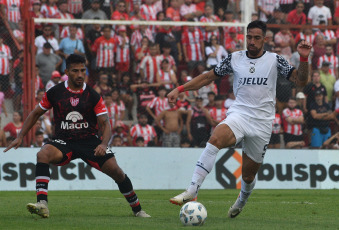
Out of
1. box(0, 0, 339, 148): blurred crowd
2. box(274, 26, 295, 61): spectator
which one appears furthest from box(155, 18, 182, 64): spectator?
box(274, 26, 295, 61): spectator

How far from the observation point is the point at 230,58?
9.41 m

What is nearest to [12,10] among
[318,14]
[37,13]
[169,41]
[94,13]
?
[37,13]

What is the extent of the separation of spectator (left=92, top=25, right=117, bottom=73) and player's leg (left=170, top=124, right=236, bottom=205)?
1110 cm

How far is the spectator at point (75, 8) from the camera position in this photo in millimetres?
19344

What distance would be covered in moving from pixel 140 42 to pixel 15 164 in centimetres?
506

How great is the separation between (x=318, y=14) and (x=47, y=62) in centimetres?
781

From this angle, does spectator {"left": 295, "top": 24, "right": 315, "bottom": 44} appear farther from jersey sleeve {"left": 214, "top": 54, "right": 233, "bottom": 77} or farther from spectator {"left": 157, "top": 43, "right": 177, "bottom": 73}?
jersey sleeve {"left": 214, "top": 54, "right": 233, "bottom": 77}

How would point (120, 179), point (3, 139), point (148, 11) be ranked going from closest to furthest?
1. point (120, 179)
2. point (3, 139)
3. point (148, 11)

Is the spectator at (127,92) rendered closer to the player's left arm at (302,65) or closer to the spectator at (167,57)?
the spectator at (167,57)

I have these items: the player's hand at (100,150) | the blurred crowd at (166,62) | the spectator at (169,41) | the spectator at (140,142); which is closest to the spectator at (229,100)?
the blurred crowd at (166,62)

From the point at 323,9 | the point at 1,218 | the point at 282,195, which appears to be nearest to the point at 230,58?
the point at 1,218

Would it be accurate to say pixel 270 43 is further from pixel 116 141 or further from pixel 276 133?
pixel 116 141

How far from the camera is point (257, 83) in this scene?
9.12 meters

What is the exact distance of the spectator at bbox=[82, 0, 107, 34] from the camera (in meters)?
19.3
